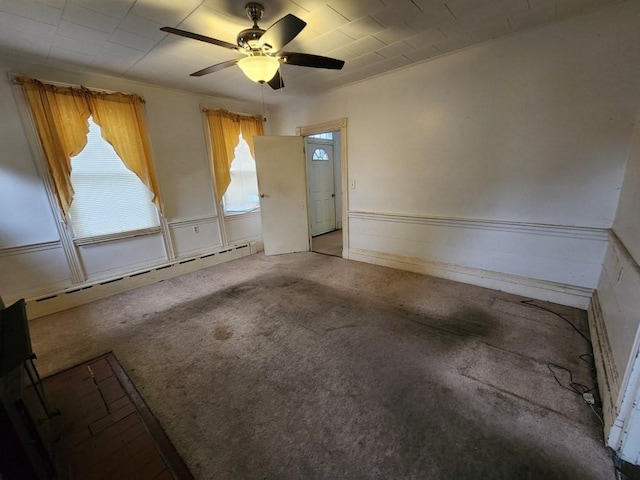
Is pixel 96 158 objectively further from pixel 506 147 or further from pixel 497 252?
pixel 497 252

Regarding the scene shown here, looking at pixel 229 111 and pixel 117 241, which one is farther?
pixel 229 111

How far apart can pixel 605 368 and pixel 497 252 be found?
1405 millimetres

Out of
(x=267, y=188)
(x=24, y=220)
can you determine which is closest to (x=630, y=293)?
(x=267, y=188)

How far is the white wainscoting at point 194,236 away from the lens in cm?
375

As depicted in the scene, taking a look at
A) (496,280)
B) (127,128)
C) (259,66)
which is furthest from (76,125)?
(496,280)

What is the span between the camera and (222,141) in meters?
4.01

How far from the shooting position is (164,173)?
11.6 ft

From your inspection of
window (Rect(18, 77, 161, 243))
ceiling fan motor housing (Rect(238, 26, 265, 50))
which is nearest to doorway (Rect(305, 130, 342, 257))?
window (Rect(18, 77, 161, 243))

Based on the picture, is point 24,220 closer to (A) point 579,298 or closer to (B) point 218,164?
(B) point 218,164

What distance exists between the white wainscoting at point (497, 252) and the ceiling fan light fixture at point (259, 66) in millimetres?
2304

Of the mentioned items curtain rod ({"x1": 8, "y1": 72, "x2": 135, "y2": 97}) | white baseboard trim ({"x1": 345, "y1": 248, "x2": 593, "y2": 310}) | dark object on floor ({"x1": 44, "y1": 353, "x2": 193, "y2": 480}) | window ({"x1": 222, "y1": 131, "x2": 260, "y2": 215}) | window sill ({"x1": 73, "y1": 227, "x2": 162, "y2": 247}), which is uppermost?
curtain rod ({"x1": 8, "y1": 72, "x2": 135, "y2": 97})

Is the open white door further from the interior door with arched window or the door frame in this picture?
the interior door with arched window

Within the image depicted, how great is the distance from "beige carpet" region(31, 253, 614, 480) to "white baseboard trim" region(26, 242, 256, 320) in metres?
0.15

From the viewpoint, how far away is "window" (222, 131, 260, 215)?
169 inches
